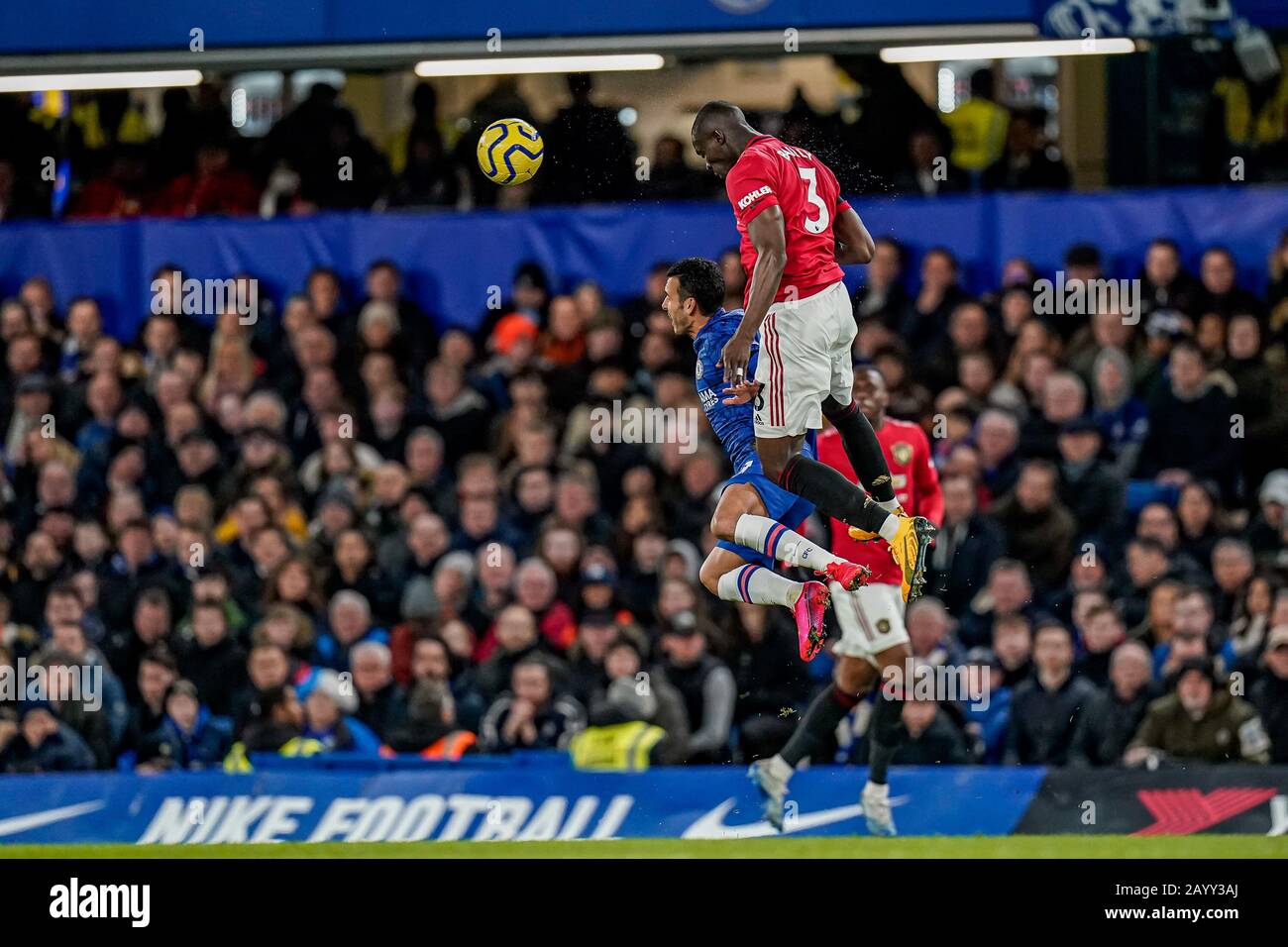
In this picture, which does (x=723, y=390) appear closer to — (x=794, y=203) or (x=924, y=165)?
(x=794, y=203)

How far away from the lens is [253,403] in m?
15.6

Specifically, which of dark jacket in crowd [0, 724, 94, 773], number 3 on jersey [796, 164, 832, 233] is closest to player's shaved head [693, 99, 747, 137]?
number 3 on jersey [796, 164, 832, 233]

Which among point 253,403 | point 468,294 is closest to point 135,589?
point 253,403

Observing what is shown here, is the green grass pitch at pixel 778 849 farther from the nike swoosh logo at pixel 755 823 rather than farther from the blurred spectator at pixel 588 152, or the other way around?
the blurred spectator at pixel 588 152

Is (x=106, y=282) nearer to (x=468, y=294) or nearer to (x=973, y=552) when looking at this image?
(x=468, y=294)

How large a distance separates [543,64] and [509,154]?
14.8 feet

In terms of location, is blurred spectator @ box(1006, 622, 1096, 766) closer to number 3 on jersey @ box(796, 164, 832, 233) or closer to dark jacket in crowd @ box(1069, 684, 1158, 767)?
dark jacket in crowd @ box(1069, 684, 1158, 767)

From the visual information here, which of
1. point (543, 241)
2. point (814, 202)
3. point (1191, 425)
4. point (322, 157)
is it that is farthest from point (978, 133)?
point (814, 202)

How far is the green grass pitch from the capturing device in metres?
11.9

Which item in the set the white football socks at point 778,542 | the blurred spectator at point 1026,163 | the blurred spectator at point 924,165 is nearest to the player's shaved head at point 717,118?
the white football socks at point 778,542

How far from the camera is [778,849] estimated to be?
12.2 metres

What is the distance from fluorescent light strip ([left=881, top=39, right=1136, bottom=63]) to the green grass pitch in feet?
16.3

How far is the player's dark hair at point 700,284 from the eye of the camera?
10500 millimetres

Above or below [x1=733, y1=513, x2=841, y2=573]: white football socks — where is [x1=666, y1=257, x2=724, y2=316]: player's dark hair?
above
